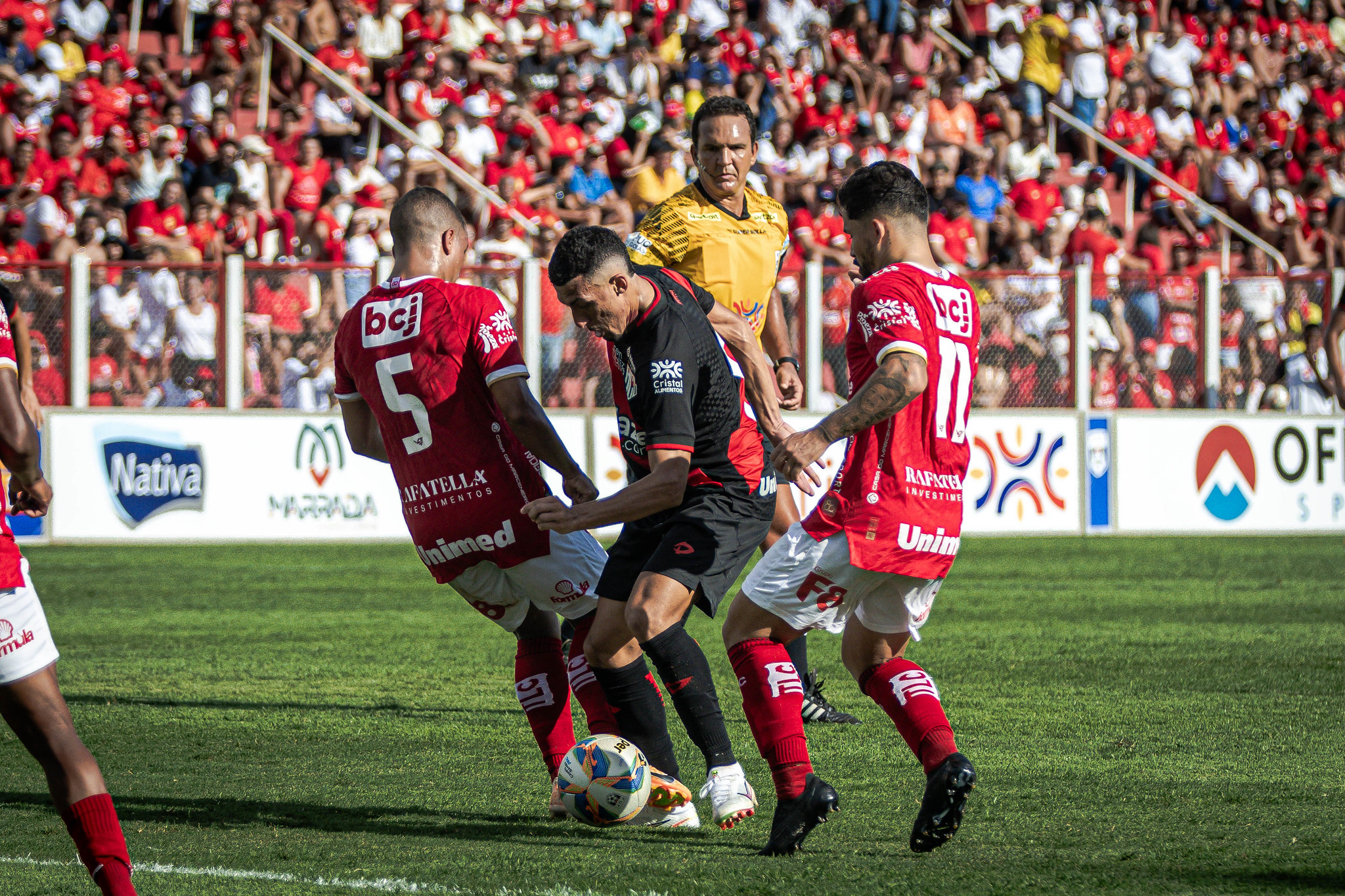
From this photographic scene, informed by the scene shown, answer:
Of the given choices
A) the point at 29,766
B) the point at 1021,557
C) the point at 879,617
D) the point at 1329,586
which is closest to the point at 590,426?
the point at 1021,557


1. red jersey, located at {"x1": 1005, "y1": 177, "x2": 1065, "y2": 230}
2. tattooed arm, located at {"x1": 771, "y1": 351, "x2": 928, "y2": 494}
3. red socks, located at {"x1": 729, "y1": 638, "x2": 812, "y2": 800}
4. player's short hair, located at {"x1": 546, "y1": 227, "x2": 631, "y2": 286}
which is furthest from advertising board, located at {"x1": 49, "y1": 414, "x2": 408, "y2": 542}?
tattooed arm, located at {"x1": 771, "y1": 351, "x2": 928, "y2": 494}

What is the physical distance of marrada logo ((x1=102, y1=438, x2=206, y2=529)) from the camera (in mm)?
14945

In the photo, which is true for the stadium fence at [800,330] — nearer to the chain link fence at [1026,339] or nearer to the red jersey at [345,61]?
the chain link fence at [1026,339]

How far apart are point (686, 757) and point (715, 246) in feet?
7.70

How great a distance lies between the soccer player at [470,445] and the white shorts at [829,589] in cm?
74

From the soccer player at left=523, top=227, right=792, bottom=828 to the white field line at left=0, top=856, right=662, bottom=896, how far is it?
97 cm

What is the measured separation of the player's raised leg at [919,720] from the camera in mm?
4289

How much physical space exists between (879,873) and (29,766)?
11.3ft

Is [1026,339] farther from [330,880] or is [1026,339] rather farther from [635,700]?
[330,880]

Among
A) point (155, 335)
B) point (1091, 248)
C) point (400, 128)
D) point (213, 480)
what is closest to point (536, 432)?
point (213, 480)

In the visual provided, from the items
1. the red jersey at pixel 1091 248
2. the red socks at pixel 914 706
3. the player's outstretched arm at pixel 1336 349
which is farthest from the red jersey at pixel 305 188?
the red socks at pixel 914 706

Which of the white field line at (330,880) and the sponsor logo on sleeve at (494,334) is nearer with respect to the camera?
the white field line at (330,880)

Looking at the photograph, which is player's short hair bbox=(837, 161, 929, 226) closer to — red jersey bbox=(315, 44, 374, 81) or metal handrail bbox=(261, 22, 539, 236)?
metal handrail bbox=(261, 22, 539, 236)

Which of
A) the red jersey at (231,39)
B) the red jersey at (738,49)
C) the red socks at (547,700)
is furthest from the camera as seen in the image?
the red jersey at (738,49)
